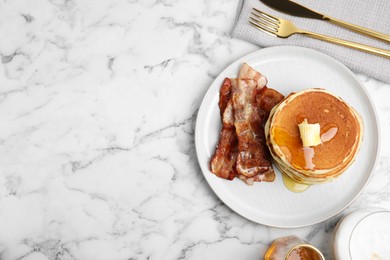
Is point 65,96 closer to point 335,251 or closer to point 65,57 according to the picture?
point 65,57

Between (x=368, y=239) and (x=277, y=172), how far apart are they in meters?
0.33

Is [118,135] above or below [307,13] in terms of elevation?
below

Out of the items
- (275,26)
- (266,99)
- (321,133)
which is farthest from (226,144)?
(275,26)

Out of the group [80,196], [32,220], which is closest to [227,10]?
[80,196]

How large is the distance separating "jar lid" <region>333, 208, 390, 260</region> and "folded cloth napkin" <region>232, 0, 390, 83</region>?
1.43ft

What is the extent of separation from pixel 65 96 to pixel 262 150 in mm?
659

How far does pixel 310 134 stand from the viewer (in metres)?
1.67

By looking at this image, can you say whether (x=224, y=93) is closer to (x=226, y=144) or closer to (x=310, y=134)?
(x=226, y=144)

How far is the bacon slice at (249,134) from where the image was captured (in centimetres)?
179

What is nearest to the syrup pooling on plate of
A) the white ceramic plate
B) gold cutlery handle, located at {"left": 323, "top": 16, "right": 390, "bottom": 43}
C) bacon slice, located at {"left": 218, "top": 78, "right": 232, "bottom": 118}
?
the white ceramic plate

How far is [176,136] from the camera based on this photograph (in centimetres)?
191

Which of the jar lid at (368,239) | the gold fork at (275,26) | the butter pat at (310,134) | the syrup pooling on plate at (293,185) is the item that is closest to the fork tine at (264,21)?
the gold fork at (275,26)

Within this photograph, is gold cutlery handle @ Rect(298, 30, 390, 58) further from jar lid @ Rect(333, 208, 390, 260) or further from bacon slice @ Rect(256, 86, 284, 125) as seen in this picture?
jar lid @ Rect(333, 208, 390, 260)

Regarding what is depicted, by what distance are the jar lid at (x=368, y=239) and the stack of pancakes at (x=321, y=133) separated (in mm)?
156
